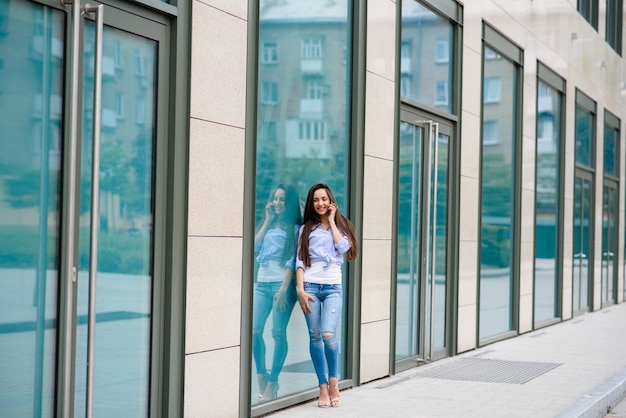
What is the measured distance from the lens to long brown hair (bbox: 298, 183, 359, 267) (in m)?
8.25

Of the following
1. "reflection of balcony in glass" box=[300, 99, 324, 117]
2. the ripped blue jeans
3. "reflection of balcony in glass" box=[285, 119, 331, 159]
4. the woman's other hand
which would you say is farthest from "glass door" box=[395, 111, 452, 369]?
the woman's other hand

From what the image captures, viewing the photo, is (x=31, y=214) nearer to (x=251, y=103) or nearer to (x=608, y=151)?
(x=251, y=103)

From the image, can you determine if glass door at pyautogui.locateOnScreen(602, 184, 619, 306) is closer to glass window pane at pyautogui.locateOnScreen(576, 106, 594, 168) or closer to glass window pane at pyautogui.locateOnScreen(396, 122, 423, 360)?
glass window pane at pyautogui.locateOnScreen(576, 106, 594, 168)

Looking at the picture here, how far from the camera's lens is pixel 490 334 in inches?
538

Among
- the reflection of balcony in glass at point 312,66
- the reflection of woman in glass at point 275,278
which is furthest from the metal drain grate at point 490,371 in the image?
the reflection of balcony in glass at point 312,66

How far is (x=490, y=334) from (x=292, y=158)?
6326 mm

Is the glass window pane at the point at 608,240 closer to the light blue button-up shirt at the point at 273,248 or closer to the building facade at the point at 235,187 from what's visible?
the building facade at the point at 235,187

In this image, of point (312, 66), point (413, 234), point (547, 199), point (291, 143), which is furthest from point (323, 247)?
point (547, 199)

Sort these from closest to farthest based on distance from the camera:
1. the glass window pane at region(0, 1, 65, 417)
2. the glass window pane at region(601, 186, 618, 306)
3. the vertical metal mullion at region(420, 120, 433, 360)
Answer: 1. the glass window pane at region(0, 1, 65, 417)
2. the vertical metal mullion at region(420, 120, 433, 360)
3. the glass window pane at region(601, 186, 618, 306)

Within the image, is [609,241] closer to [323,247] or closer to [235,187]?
[323,247]

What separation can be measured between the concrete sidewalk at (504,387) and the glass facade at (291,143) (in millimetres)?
450

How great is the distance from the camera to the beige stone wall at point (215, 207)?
267 inches

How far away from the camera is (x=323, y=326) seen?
27.0ft

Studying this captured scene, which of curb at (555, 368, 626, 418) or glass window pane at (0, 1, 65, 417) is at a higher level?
glass window pane at (0, 1, 65, 417)
